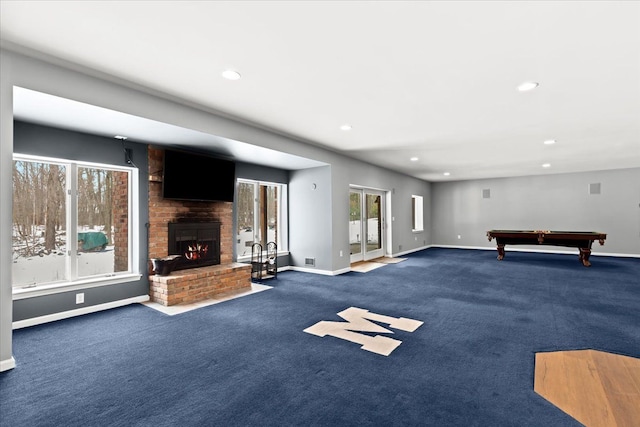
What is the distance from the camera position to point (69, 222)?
154 inches

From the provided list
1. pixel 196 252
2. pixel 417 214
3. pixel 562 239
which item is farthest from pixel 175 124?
pixel 417 214

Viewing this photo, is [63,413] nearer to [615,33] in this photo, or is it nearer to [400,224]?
[615,33]

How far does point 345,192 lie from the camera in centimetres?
678

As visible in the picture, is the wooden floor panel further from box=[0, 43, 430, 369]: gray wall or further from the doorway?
the doorway

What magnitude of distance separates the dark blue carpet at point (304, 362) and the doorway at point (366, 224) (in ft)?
10.3

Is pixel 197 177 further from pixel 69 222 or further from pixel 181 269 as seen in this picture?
pixel 69 222

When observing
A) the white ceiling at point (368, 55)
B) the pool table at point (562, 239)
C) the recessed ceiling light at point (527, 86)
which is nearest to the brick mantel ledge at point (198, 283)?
the white ceiling at point (368, 55)

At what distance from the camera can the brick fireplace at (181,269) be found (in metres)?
4.33

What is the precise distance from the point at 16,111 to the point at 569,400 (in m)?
5.30

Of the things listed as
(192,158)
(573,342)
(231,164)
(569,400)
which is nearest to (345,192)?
(231,164)

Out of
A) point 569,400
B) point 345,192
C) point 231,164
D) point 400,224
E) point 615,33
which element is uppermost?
point 615,33

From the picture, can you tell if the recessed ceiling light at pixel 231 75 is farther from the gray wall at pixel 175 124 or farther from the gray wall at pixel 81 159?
the gray wall at pixel 81 159

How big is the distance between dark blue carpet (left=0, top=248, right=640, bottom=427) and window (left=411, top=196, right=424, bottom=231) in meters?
6.16

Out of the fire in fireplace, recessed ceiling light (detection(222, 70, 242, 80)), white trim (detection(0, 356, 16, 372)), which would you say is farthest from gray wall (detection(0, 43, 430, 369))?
the fire in fireplace
